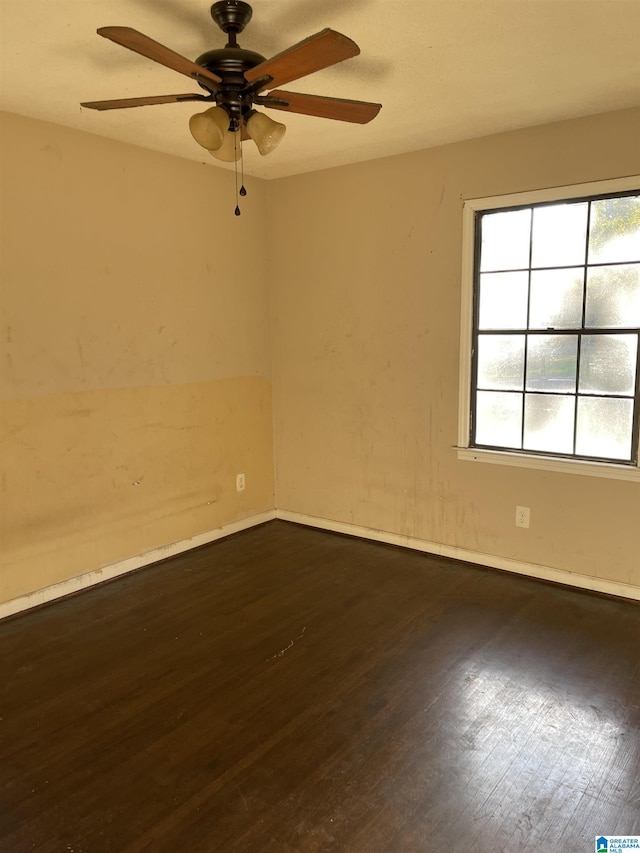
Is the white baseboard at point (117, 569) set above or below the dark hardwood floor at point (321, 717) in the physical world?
above

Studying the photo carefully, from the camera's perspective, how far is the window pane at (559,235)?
3.11 metres

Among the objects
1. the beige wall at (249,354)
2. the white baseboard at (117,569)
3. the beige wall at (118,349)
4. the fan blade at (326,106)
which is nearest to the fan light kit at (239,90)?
the fan blade at (326,106)

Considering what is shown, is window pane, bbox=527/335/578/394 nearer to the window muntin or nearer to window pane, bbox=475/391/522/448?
the window muntin

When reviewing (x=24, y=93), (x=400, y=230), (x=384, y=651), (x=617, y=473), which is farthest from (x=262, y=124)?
(x=617, y=473)

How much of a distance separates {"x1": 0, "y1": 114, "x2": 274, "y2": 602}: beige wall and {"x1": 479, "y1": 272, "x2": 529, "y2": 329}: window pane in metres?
1.66

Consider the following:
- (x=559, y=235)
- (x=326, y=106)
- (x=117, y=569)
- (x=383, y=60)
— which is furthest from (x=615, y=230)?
(x=117, y=569)

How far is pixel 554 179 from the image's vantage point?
3123 millimetres

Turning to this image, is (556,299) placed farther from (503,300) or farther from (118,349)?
(118,349)

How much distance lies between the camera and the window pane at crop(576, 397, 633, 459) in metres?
3.06

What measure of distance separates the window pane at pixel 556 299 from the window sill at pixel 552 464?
0.73 metres

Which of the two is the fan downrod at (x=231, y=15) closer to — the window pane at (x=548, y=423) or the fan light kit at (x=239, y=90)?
the fan light kit at (x=239, y=90)

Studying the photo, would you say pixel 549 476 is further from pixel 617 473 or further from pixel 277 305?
pixel 277 305

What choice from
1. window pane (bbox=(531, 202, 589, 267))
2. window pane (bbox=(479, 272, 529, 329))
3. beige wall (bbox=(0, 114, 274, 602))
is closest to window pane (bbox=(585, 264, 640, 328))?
window pane (bbox=(531, 202, 589, 267))

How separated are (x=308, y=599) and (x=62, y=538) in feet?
4.54
